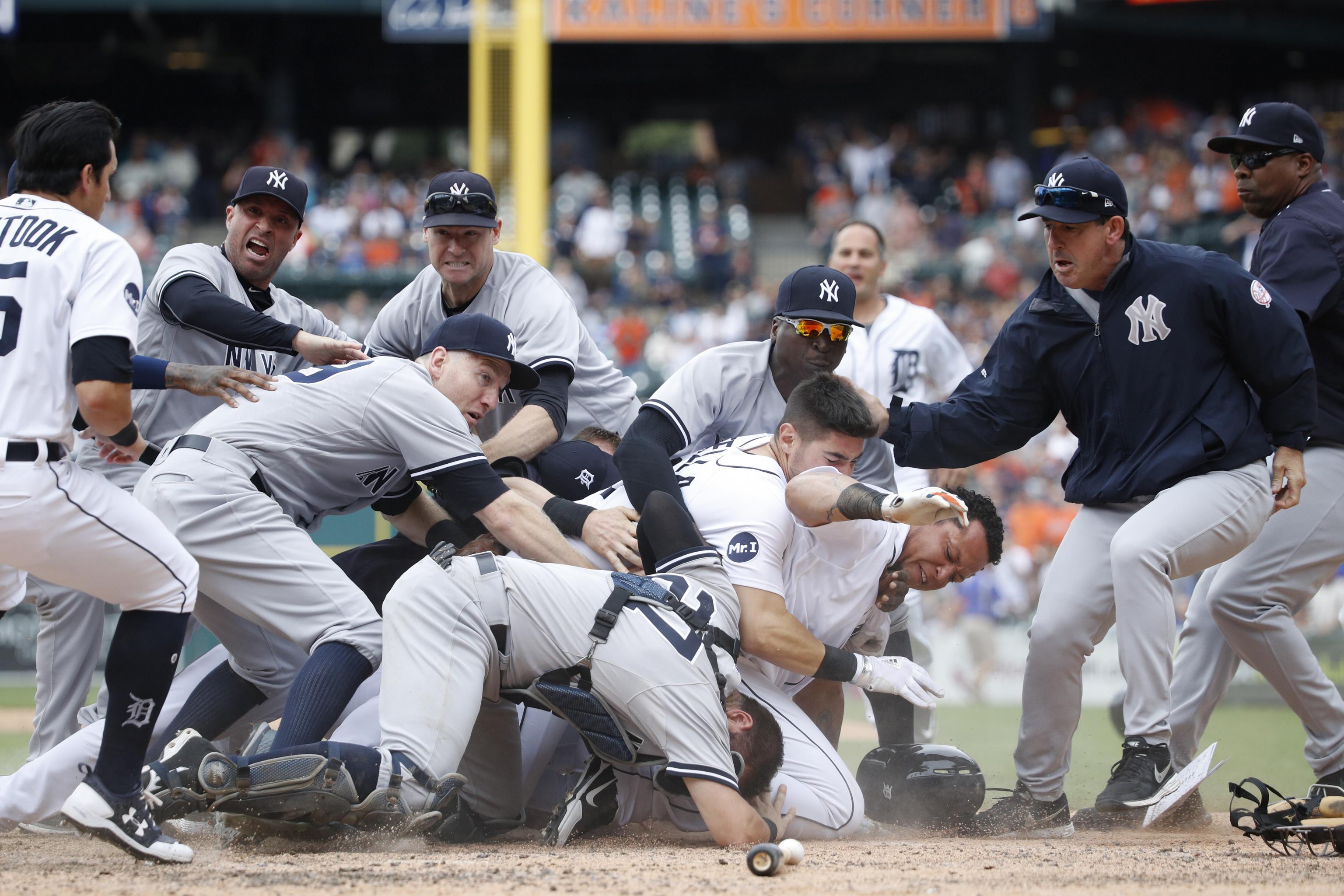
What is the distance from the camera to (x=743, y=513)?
409 cm

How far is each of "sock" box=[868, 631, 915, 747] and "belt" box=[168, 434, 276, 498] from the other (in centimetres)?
248

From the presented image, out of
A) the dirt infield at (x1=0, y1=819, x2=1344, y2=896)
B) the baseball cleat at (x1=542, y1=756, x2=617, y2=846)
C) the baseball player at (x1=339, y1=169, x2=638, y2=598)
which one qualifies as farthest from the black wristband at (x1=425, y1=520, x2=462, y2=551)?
the dirt infield at (x1=0, y1=819, x2=1344, y2=896)

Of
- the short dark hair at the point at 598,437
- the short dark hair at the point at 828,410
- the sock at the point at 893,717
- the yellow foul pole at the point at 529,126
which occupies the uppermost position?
the yellow foul pole at the point at 529,126

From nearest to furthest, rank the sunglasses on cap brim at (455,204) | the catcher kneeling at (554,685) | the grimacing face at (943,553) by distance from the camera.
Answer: the catcher kneeling at (554,685) → the grimacing face at (943,553) → the sunglasses on cap brim at (455,204)

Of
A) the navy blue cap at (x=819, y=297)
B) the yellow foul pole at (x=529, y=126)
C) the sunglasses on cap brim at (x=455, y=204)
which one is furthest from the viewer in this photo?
the yellow foul pole at (x=529, y=126)

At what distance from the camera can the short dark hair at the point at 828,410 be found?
4.16m

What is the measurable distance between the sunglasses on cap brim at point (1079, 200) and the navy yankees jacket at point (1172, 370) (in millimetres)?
216

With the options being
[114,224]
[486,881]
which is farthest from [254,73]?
[486,881]

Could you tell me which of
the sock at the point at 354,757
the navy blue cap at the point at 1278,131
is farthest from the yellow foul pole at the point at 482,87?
the sock at the point at 354,757

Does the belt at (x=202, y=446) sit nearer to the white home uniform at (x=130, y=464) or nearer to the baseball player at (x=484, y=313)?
the white home uniform at (x=130, y=464)

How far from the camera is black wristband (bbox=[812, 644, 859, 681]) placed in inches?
161

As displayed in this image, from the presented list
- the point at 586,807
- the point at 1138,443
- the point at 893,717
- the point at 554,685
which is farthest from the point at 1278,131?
the point at 586,807

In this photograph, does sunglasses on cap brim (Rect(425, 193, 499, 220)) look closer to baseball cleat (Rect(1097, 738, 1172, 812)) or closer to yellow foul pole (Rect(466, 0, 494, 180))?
baseball cleat (Rect(1097, 738, 1172, 812))

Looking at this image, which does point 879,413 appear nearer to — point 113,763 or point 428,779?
point 428,779
